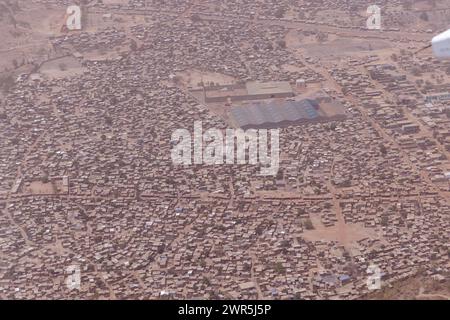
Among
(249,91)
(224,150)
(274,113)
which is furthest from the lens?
(249,91)

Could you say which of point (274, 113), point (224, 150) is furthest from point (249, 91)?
point (224, 150)

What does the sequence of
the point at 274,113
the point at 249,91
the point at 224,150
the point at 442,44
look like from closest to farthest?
the point at 442,44, the point at 224,150, the point at 274,113, the point at 249,91

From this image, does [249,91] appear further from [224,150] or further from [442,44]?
[442,44]

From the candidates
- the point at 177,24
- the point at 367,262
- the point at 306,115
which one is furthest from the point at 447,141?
the point at 177,24

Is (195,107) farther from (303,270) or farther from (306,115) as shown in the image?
(303,270)

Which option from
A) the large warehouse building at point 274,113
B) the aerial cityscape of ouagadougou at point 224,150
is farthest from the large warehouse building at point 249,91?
the large warehouse building at point 274,113

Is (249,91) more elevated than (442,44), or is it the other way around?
(442,44)

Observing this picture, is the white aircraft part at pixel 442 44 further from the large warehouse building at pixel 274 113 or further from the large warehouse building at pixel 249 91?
Result: the large warehouse building at pixel 249 91

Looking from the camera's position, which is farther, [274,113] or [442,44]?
[274,113]

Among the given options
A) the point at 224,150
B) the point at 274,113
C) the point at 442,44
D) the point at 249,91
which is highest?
the point at 442,44

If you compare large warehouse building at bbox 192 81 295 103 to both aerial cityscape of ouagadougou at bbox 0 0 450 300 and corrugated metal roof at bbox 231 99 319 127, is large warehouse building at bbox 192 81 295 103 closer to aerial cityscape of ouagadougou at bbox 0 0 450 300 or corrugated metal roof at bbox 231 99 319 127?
aerial cityscape of ouagadougou at bbox 0 0 450 300
